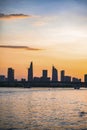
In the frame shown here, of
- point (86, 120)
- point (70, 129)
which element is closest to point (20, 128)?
point (70, 129)

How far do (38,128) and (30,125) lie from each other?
359 centimetres

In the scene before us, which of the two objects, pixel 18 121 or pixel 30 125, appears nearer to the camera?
pixel 30 125

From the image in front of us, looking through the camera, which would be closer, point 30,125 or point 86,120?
point 30,125

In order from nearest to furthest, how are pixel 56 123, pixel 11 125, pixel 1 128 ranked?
pixel 1 128 < pixel 11 125 < pixel 56 123

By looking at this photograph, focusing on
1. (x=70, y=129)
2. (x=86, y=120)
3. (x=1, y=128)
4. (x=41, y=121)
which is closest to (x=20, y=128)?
(x=1, y=128)

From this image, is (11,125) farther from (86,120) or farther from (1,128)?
(86,120)

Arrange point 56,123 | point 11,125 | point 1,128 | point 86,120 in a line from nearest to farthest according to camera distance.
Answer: point 1,128
point 11,125
point 56,123
point 86,120

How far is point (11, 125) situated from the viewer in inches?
2172

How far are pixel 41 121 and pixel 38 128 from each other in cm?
876

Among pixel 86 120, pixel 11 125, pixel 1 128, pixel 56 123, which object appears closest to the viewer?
pixel 1 128

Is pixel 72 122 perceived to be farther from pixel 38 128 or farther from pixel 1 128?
pixel 1 128

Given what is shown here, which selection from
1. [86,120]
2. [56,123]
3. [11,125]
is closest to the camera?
[11,125]

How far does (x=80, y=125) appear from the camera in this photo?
187 ft

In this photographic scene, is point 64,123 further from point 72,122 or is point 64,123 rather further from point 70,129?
point 70,129
